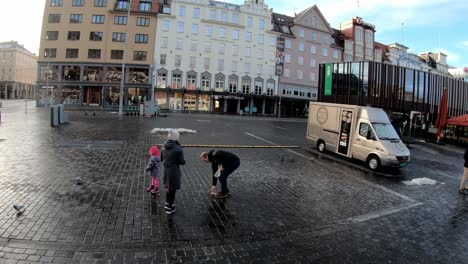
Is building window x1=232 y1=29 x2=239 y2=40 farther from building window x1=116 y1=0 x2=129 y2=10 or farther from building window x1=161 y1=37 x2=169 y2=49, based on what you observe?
building window x1=116 y1=0 x2=129 y2=10

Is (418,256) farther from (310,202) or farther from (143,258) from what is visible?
(143,258)

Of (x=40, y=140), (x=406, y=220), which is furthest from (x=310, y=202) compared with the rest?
(x=40, y=140)

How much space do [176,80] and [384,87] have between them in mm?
33823

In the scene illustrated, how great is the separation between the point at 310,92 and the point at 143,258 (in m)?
62.9

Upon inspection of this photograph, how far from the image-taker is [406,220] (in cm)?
685

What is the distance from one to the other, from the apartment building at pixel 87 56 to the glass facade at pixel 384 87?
1268 inches

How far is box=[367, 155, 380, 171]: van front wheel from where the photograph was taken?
40.2 ft

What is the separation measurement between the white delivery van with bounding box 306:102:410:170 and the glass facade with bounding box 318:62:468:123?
18.6 m

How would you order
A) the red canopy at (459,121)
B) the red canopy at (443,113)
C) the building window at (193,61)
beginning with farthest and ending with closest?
the building window at (193,61) < the red canopy at (459,121) < the red canopy at (443,113)

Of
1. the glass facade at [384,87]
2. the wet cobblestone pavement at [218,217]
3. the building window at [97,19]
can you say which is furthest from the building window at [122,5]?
the wet cobblestone pavement at [218,217]

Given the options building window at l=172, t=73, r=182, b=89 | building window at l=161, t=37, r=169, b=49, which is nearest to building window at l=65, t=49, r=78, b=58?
building window at l=161, t=37, r=169, b=49

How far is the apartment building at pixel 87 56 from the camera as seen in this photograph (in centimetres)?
5116

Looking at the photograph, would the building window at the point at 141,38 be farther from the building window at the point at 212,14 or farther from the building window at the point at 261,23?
the building window at the point at 261,23

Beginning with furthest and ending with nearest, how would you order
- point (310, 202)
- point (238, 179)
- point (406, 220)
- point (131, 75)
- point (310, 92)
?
point (310, 92) < point (131, 75) < point (238, 179) < point (310, 202) < point (406, 220)
